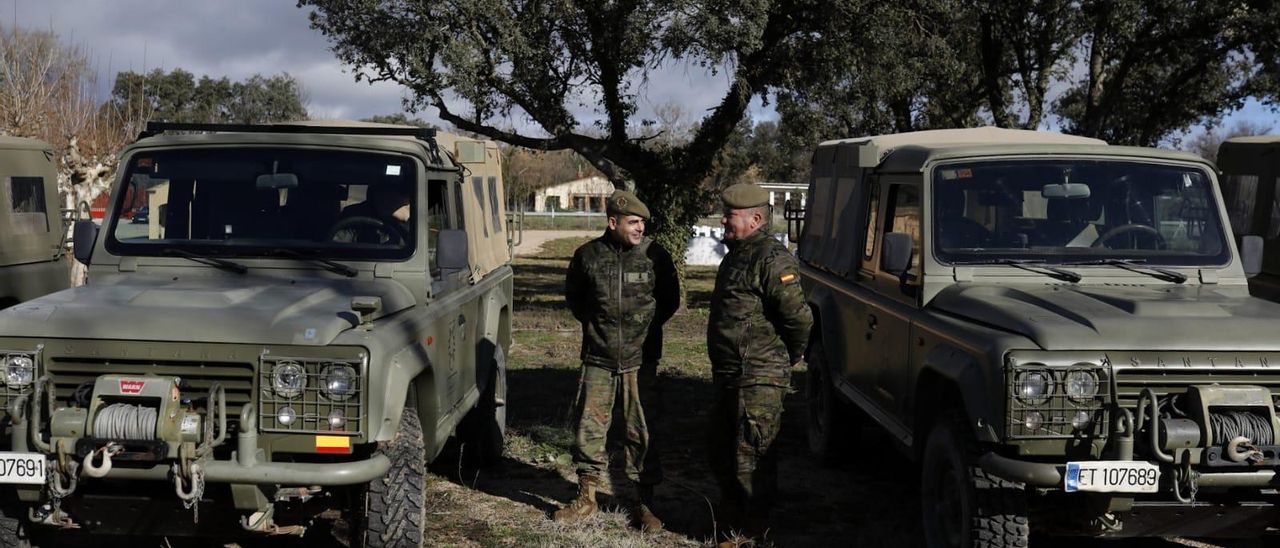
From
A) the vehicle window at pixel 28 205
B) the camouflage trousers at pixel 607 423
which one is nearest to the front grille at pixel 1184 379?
the camouflage trousers at pixel 607 423

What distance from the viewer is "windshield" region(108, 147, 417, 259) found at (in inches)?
223

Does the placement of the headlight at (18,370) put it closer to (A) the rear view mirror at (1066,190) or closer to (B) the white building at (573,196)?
(A) the rear view mirror at (1066,190)

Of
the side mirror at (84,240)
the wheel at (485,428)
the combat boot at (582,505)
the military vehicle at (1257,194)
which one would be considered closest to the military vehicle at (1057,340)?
the combat boot at (582,505)

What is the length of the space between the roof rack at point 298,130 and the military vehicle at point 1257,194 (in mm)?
6043

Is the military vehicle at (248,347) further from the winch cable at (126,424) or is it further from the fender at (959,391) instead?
the fender at (959,391)

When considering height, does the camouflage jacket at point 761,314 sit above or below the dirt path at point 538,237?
above

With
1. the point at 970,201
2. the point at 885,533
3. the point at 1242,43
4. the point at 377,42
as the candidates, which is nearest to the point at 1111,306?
the point at 970,201

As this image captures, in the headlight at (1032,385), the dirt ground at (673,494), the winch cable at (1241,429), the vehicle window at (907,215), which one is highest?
the vehicle window at (907,215)

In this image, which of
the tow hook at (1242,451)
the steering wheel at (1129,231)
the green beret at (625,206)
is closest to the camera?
the tow hook at (1242,451)

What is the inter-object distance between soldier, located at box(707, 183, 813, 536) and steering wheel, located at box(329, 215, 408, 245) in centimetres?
166

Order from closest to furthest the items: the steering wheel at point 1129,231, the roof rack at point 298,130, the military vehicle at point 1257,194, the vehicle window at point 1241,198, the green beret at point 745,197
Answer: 1. the green beret at point 745,197
2. the steering wheel at point 1129,231
3. the roof rack at point 298,130
4. the military vehicle at point 1257,194
5. the vehicle window at point 1241,198

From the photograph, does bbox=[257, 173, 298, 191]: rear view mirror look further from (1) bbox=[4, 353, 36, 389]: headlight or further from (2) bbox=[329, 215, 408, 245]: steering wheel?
(1) bbox=[4, 353, 36, 389]: headlight

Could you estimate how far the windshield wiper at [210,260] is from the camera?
5.43 metres

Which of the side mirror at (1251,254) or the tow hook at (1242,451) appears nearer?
the tow hook at (1242,451)
